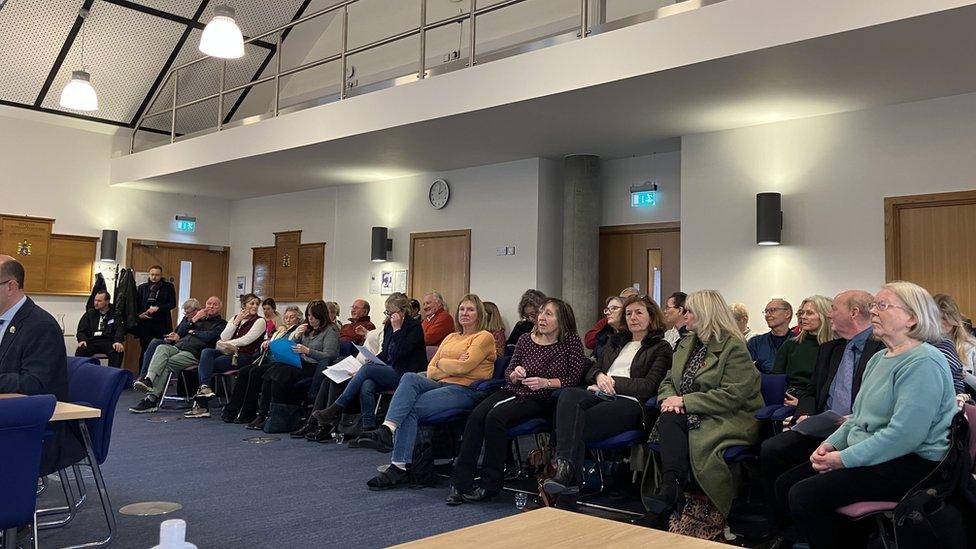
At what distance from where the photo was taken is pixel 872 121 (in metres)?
6.27

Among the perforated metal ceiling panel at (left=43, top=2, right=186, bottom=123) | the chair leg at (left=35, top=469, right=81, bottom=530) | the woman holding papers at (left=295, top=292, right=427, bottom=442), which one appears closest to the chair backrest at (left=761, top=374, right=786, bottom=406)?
the woman holding papers at (left=295, top=292, right=427, bottom=442)

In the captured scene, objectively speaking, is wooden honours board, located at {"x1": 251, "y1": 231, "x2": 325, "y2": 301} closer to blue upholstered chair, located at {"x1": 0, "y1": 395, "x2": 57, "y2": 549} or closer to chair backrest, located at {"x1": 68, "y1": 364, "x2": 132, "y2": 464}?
chair backrest, located at {"x1": 68, "y1": 364, "x2": 132, "y2": 464}

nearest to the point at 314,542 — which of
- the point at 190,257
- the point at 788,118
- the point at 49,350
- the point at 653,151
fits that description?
the point at 49,350

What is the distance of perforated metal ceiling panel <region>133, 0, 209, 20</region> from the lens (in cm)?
966

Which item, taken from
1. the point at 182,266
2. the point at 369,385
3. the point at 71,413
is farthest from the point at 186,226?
the point at 71,413

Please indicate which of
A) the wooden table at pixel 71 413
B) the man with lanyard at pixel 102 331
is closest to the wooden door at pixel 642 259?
the man with lanyard at pixel 102 331

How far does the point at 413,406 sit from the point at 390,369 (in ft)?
3.89

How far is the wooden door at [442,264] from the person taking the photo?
30.4 ft

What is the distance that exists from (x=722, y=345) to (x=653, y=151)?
4.42m

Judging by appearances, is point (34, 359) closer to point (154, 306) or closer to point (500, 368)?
point (500, 368)

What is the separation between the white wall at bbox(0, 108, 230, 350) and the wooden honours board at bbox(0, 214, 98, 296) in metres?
0.11

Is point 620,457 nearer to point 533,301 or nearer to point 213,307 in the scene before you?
point 533,301

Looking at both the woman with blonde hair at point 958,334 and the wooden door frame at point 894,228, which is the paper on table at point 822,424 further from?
the wooden door frame at point 894,228

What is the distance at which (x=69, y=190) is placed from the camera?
10.7 metres
